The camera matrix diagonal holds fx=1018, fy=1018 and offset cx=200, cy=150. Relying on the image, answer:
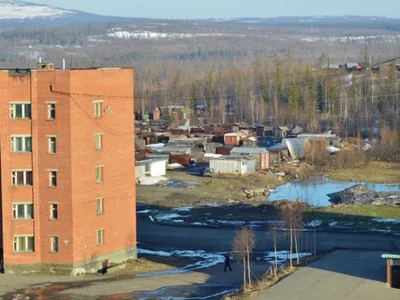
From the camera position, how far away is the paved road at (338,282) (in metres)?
16.4

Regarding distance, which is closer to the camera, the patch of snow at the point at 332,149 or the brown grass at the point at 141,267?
the brown grass at the point at 141,267

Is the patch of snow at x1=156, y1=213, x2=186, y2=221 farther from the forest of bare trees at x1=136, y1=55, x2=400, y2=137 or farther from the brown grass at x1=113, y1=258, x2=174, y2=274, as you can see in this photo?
the forest of bare trees at x1=136, y1=55, x2=400, y2=137

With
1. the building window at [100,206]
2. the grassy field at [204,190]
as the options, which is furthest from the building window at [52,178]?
the grassy field at [204,190]

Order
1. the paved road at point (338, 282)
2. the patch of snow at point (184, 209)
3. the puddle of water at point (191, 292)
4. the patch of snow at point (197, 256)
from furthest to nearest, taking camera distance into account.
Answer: the patch of snow at point (184, 209), the patch of snow at point (197, 256), the puddle of water at point (191, 292), the paved road at point (338, 282)

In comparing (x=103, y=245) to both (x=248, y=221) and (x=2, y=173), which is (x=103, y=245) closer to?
(x=2, y=173)

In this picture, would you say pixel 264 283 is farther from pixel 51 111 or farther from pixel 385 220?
pixel 385 220

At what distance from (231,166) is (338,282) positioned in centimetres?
2459

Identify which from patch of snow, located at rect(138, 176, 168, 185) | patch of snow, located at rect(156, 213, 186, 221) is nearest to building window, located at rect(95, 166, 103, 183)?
patch of snow, located at rect(156, 213, 186, 221)

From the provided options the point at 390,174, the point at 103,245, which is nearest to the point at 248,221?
the point at 103,245

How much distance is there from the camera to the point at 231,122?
64.6 m

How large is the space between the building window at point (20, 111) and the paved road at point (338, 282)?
6.88 m

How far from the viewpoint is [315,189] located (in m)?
38.9

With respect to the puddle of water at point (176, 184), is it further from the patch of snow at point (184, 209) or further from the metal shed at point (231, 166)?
the patch of snow at point (184, 209)

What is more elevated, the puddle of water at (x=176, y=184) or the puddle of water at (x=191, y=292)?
the puddle of water at (x=191, y=292)
